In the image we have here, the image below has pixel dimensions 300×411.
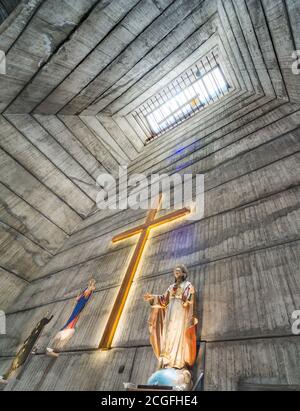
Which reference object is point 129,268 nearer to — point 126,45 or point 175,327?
point 175,327

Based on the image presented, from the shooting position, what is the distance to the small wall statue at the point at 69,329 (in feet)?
11.1

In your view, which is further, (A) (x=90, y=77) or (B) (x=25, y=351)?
(A) (x=90, y=77)

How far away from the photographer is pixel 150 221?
14.5 ft

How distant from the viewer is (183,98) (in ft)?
28.1

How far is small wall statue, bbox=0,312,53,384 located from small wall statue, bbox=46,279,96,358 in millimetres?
570

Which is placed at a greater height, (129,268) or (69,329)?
(129,268)

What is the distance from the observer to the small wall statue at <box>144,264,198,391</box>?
1.89 meters

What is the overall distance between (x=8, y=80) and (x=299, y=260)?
6217 millimetres

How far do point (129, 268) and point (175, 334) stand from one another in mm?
1624

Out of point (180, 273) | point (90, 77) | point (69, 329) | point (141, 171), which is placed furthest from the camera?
point (141, 171)

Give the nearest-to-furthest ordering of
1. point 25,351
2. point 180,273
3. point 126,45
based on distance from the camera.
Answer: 1. point 180,273
2. point 25,351
3. point 126,45

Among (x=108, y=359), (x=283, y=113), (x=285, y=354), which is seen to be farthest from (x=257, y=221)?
(x=283, y=113)

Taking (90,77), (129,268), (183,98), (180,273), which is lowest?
(180,273)

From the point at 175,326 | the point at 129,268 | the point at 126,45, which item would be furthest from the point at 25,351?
the point at 126,45
